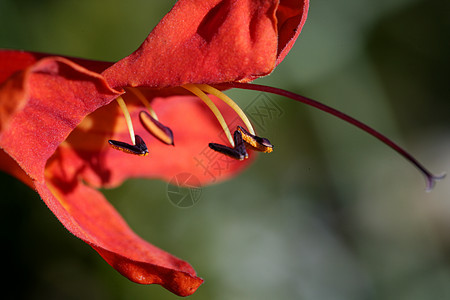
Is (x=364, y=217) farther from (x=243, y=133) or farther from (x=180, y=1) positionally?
(x=180, y=1)

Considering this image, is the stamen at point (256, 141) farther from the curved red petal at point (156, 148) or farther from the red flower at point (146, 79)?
the curved red petal at point (156, 148)

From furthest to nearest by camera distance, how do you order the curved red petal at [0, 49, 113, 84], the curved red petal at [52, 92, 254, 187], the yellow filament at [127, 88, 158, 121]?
the curved red petal at [52, 92, 254, 187], the yellow filament at [127, 88, 158, 121], the curved red petal at [0, 49, 113, 84]

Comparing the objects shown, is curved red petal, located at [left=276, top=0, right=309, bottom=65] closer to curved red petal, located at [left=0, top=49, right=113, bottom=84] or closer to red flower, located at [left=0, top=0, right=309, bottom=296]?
red flower, located at [left=0, top=0, right=309, bottom=296]

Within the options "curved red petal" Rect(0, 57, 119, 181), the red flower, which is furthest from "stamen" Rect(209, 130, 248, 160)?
"curved red petal" Rect(0, 57, 119, 181)

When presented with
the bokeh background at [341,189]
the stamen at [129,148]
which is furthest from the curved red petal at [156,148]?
the bokeh background at [341,189]

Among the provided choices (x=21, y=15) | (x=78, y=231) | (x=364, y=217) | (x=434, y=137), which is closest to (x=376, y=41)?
(x=434, y=137)
